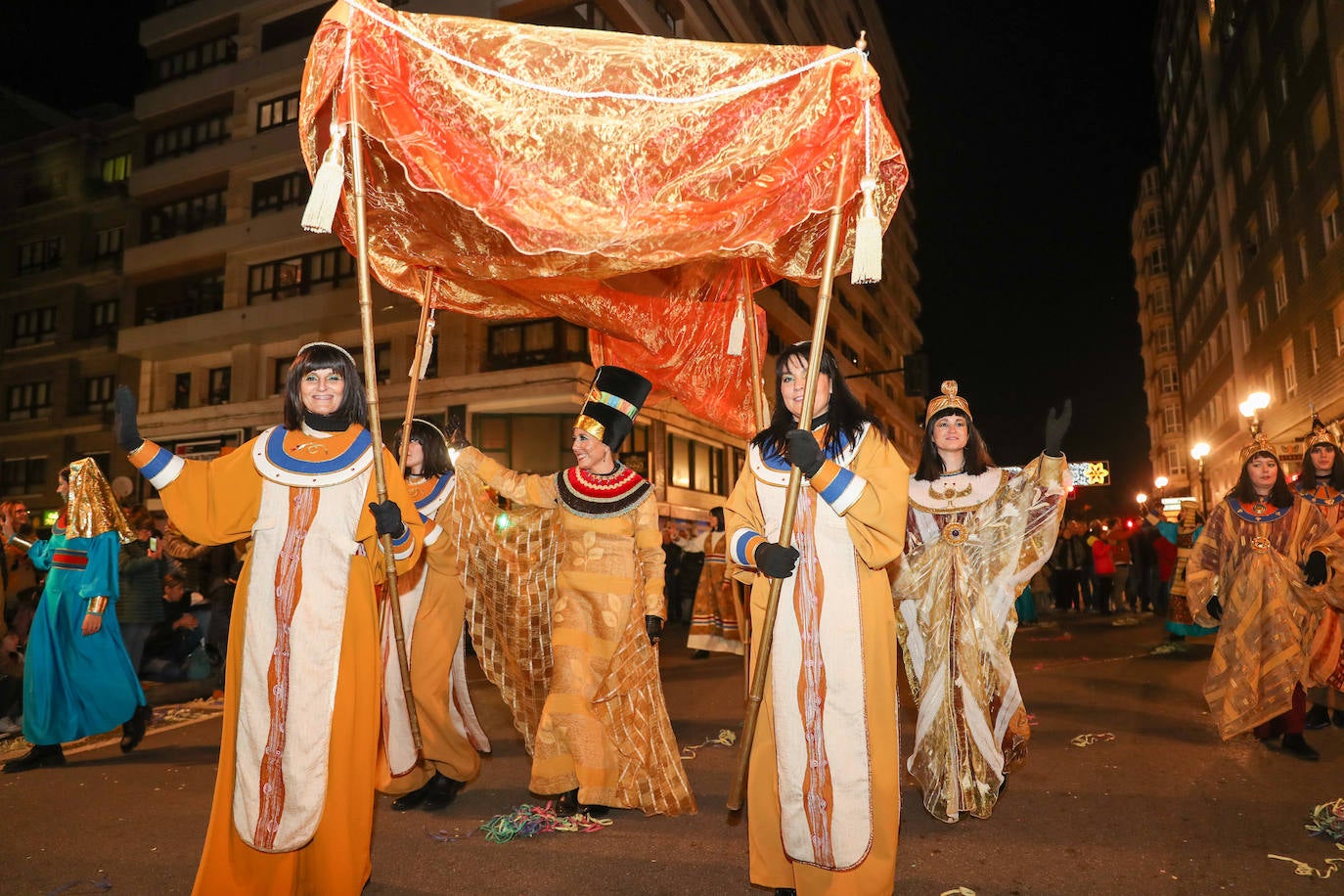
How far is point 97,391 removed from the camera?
3309 cm

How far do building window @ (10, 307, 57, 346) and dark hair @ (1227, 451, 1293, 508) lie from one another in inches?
1516

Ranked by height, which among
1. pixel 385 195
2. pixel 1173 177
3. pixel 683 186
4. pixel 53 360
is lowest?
pixel 683 186

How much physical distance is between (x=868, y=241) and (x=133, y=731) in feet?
21.1

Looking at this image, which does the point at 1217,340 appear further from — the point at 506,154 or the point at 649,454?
the point at 506,154

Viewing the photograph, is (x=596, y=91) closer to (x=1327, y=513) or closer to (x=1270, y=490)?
(x=1270, y=490)

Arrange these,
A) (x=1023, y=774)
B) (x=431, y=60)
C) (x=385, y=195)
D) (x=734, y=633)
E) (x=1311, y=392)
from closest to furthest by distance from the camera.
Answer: (x=431, y=60), (x=385, y=195), (x=1023, y=774), (x=734, y=633), (x=1311, y=392)

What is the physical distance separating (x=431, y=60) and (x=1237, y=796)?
558 cm

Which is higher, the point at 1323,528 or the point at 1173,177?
the point at 1173,177

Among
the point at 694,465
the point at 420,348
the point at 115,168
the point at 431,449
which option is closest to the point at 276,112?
the point at 115,168

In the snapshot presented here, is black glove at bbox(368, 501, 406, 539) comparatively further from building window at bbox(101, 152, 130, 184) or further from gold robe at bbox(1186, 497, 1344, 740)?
building window at bbox(101, 152, 130, 184)

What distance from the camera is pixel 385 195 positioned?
14.6 feet

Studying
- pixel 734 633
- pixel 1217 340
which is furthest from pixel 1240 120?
pixel 734 633

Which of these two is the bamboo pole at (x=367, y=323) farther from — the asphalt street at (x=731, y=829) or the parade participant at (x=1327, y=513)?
the parade participant at (x=1327, y=513)

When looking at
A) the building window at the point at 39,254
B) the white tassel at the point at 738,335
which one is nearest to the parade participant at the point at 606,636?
the white tassel at the point at 738,335
